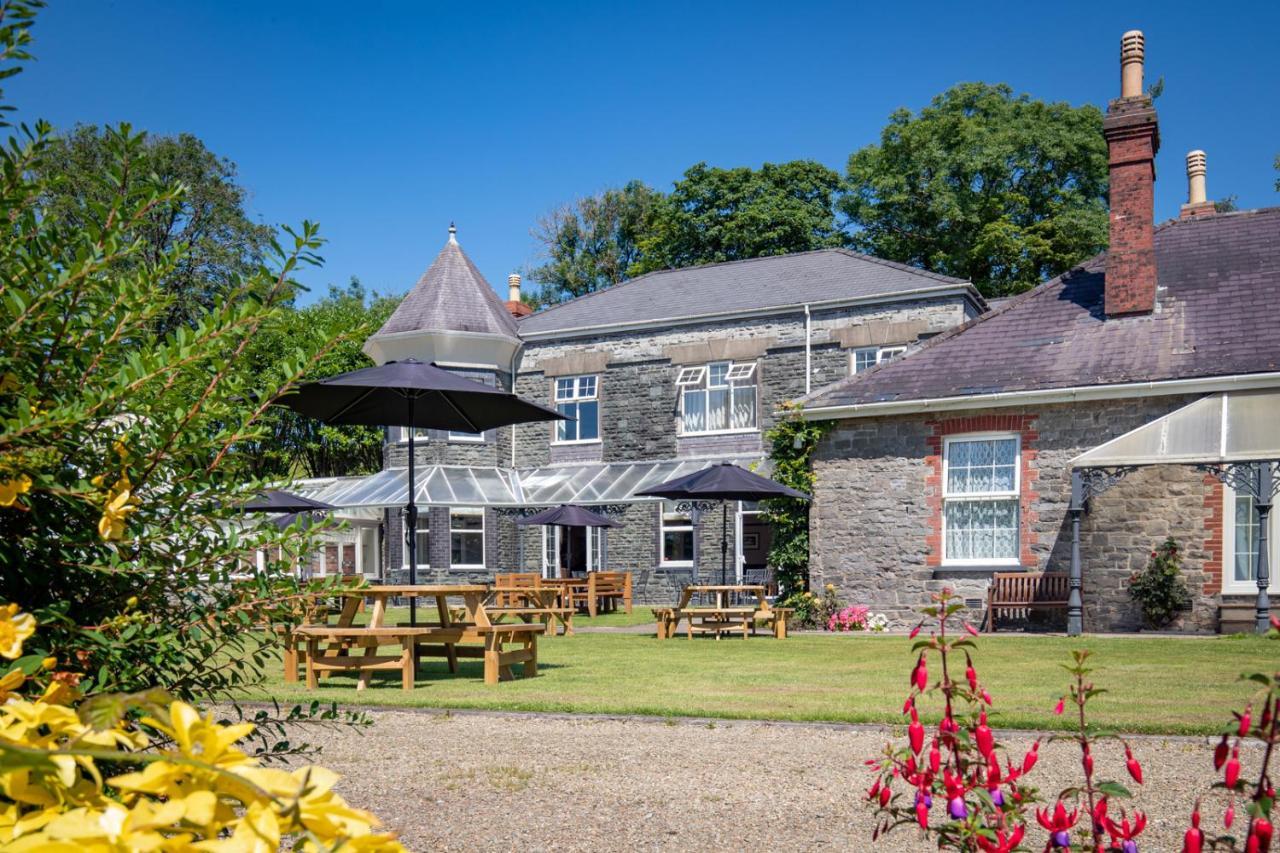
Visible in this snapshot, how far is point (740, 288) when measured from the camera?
26.4 metres

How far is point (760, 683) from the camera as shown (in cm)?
947

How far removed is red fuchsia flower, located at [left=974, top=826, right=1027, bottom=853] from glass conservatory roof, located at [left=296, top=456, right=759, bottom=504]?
21483 millimetres

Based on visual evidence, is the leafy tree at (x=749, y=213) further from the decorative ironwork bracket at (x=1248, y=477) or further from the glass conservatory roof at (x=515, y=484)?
the decorative ironwork bracket at (x=1248, y=477)

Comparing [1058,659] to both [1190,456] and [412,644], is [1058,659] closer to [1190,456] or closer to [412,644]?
[1190,456]

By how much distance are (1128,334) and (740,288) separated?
11376 millimetres

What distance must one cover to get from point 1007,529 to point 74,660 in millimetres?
15207

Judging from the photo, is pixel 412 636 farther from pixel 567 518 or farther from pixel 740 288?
pixel 740 288

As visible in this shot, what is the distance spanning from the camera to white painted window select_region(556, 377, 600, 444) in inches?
1054

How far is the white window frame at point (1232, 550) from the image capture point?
14773 millimetres

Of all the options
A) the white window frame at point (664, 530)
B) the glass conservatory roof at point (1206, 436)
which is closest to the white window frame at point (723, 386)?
the white window frame at point (664, 530)

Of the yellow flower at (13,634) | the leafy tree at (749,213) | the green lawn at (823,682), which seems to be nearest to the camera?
the yellow flower at (13,634)

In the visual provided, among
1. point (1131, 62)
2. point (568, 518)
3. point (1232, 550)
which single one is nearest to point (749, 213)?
point (568, 518)

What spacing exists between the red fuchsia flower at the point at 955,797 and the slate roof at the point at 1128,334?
13.8 m

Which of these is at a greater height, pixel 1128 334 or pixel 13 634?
pixel 1128 334
